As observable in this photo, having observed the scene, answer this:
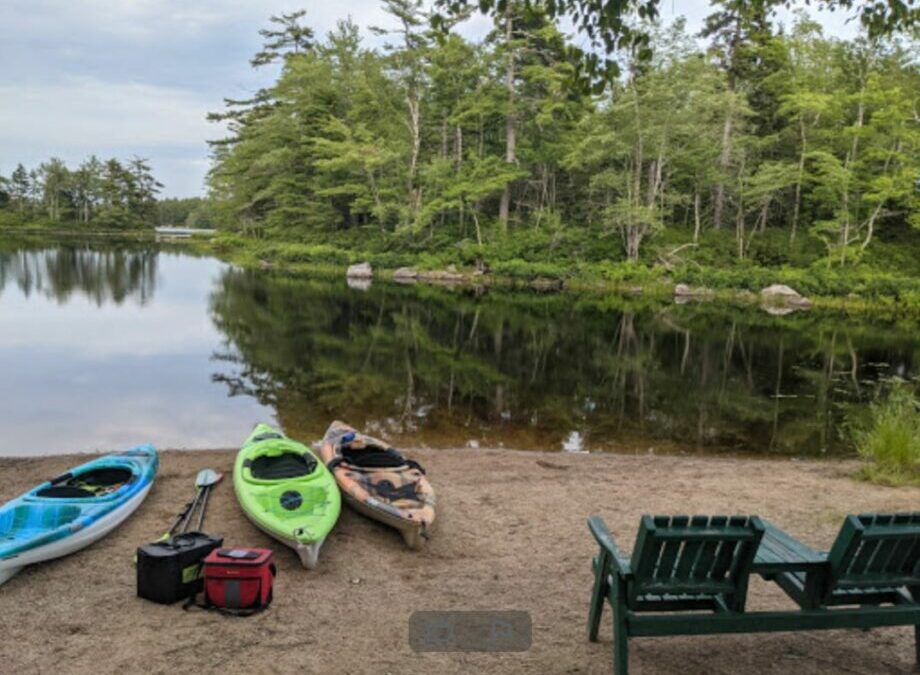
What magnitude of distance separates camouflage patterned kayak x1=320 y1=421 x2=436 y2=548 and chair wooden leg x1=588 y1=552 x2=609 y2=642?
190cm

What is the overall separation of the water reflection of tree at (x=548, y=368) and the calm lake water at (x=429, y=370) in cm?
6

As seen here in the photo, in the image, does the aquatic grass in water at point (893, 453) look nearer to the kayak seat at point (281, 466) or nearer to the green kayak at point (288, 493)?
the green kayak at point (288, 493)

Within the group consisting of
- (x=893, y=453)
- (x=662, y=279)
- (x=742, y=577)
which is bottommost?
(x=893, y=453)

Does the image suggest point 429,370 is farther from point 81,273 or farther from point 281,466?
point 81,273

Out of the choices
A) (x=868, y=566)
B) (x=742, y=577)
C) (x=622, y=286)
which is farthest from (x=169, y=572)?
(x=622, y=286)

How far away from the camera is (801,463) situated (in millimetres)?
8555

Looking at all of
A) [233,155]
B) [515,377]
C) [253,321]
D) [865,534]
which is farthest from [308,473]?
[233,155]

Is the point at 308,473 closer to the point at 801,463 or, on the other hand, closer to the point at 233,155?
the point at 801,463

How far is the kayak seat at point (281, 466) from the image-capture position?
20.6 ft

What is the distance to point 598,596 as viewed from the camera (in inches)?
144

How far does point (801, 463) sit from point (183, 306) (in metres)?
19.9

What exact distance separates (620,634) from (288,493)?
3.36 meters

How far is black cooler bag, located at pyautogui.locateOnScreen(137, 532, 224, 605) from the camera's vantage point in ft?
13.8

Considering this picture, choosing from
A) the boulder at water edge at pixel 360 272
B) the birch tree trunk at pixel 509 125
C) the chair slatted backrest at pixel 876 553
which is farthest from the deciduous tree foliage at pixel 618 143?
the chair slatted backrest at pixel 876 553
